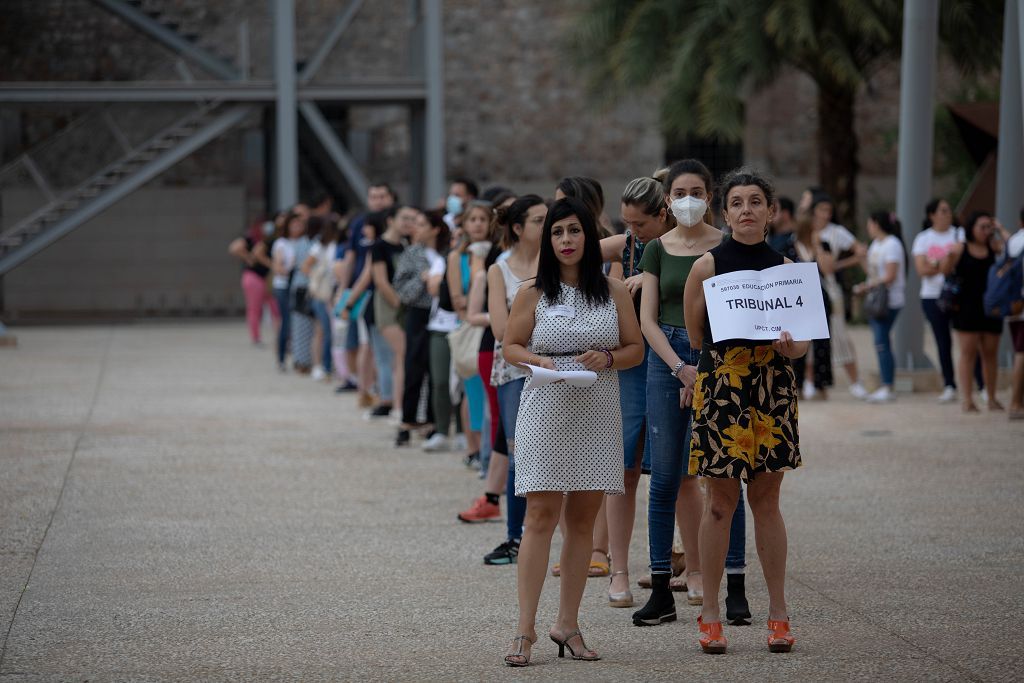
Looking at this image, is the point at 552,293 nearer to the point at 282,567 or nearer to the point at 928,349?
the point at 282,567

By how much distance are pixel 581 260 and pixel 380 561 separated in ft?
7.85

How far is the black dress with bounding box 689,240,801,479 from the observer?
5500 millimetres

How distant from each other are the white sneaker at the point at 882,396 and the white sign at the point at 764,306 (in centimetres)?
853

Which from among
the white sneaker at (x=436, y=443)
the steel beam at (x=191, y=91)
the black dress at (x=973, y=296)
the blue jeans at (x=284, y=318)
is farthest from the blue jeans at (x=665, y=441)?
the steel beam at (x=191, y=91)

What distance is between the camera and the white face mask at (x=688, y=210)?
6.03 metres

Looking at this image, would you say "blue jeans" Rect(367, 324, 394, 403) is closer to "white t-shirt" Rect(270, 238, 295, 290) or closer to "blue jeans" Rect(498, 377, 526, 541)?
"white t-shirt" Rect(270, 238, 295, 290)

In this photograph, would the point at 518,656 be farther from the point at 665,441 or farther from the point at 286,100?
the point at 286,100

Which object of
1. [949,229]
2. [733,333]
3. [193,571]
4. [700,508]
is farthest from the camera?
[949,229]

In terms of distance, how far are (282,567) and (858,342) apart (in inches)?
575

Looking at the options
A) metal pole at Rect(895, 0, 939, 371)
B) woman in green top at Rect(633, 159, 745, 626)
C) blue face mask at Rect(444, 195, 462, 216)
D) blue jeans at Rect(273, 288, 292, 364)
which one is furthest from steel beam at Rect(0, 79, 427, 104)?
woman in green top at Rect(633, 159, 745, 626)

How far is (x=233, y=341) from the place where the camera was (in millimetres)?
22047

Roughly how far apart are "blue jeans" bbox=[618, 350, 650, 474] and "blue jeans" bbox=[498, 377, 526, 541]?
1.89 feet

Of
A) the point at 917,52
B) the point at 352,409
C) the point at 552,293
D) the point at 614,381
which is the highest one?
the point at 917,52

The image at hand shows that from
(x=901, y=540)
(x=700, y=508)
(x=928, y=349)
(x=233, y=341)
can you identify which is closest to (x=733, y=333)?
(x=700, y=508)
